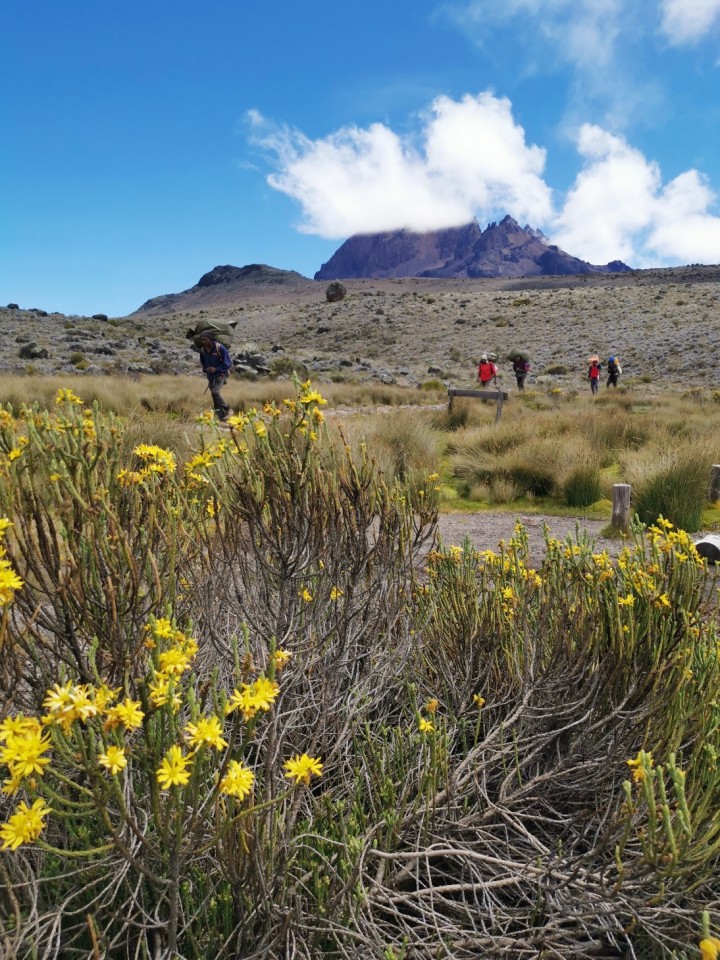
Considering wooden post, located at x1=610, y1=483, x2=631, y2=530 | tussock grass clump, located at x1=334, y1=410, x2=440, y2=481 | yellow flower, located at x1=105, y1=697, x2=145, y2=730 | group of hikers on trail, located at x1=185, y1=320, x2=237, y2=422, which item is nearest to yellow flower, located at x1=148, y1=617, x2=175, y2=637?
Result: yellow flower, located at x1=105, y1=697, x2=145, y2=730

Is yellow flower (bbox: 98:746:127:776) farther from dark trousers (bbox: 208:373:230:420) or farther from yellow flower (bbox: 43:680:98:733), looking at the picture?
dark trousers (bbox: 208:373:230:420)

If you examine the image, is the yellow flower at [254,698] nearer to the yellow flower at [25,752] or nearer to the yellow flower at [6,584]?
the yellow flower at [25,752]

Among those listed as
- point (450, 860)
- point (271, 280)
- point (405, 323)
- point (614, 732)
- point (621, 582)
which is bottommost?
point (450, 860)

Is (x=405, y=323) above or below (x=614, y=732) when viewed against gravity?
above

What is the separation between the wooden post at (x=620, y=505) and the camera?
570 centimetres

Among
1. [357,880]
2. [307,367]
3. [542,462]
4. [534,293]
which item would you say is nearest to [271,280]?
[534,293]

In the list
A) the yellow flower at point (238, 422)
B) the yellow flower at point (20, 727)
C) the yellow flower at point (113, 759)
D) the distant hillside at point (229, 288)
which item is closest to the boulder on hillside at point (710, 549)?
the yellow flower at point (238, 422)

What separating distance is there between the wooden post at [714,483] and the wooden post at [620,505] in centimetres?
170

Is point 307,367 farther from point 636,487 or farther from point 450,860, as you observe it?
point 450,860

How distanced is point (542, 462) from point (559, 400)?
34.2 feet

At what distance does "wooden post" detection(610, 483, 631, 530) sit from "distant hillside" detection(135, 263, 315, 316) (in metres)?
78.3

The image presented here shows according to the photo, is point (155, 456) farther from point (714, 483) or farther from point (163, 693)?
point (714, 483)

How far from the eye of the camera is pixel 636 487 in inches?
256

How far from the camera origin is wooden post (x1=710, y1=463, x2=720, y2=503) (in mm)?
6613
